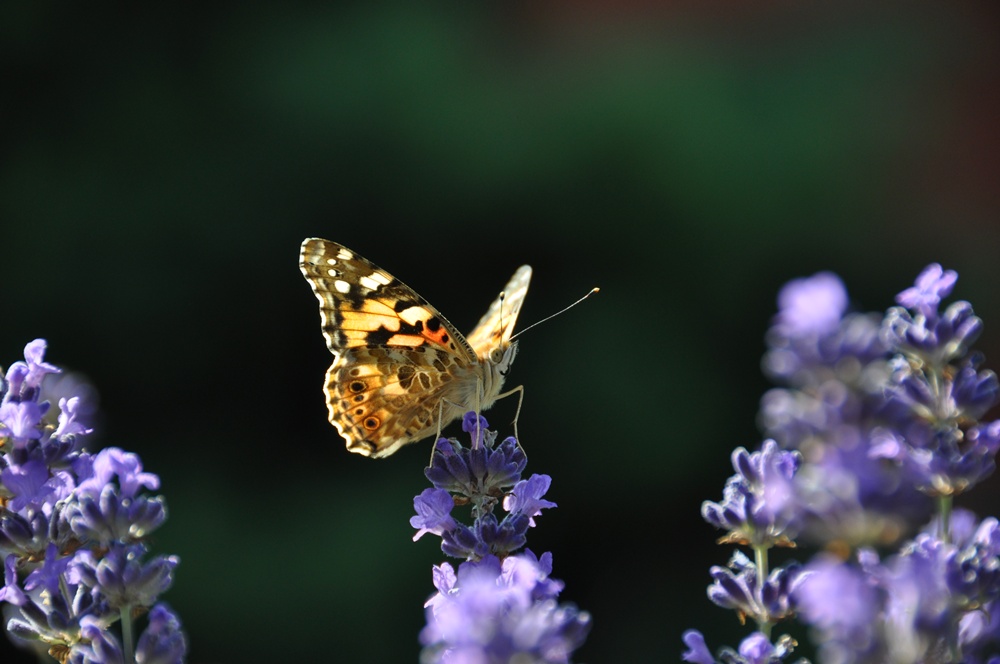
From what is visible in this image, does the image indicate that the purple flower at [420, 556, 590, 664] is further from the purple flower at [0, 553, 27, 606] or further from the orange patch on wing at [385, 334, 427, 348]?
the orange patch on wing at [385, 334, 427, 348]

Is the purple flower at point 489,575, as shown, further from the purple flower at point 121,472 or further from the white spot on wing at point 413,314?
the white spot on wing at point 413,314

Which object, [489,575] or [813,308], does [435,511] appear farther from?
[813,308]

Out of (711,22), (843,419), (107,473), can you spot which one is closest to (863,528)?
(843,419)

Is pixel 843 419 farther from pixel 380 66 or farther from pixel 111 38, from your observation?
pixel 111 38

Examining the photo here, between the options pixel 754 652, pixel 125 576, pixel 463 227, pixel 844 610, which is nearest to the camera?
pixel 844 610

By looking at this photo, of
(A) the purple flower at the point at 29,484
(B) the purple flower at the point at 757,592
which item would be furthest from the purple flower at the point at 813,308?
(A) the purple flower at the point at 29,484

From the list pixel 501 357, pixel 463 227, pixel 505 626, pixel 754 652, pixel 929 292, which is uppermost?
pixel 929 292

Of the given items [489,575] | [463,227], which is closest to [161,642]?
[489,575]
